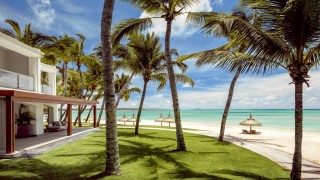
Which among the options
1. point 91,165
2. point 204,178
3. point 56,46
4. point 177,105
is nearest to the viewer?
point 204,178

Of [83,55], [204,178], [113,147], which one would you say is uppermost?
[83,55]

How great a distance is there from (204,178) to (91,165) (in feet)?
11.8

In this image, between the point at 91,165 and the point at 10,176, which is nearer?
the point at 10,176

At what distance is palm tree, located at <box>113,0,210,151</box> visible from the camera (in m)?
11.5

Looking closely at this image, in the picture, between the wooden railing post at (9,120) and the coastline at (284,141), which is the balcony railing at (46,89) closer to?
the wooden railing post at (9,120)

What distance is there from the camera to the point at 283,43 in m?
6.79

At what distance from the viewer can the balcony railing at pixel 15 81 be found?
1189cm

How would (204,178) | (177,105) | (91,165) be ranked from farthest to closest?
(177,105), (91,165), (204,178)

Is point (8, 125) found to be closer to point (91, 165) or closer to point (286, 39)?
point (91, 165)

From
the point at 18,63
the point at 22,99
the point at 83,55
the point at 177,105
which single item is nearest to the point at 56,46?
the point at 83,55

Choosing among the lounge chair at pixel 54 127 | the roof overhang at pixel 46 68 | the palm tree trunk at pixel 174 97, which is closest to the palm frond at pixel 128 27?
the palm tree trunk at pixel 174 97

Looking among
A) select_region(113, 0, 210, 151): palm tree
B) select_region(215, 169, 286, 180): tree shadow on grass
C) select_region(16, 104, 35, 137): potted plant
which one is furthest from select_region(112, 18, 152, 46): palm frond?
select_region(215, 169, 286, 180): tree shadow on grass

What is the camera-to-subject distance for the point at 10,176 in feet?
22.1

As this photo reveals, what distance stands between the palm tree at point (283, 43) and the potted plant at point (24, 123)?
→ 40.5 feet
